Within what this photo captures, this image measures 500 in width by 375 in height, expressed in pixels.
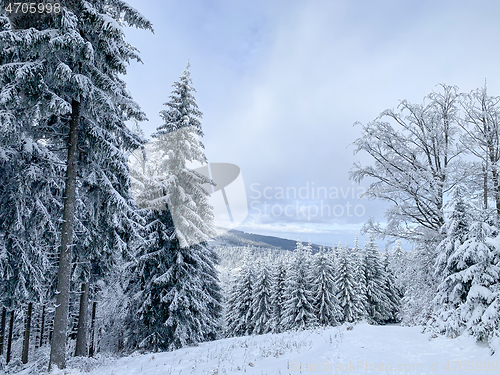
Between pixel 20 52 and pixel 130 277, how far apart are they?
11024 millimetres

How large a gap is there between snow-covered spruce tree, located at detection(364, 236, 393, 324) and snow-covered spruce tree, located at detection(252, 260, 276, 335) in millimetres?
13772

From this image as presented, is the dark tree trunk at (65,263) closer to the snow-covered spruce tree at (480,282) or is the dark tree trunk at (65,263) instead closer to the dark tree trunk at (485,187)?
the snow-covered spruce tree at (480,282)

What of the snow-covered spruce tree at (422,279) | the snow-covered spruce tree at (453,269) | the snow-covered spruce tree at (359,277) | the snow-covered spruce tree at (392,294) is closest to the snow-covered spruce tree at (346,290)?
the snow-covered spruce tree at (359,277)

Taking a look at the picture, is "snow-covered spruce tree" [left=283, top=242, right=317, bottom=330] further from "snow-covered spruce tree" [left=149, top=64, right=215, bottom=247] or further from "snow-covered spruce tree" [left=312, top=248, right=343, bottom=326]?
"snow-covered spruce tree" [left=149, top=64, right=215, bottom=247]

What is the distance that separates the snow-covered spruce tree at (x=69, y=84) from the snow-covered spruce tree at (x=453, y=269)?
10922mm

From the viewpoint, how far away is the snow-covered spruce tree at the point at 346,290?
30.5 m

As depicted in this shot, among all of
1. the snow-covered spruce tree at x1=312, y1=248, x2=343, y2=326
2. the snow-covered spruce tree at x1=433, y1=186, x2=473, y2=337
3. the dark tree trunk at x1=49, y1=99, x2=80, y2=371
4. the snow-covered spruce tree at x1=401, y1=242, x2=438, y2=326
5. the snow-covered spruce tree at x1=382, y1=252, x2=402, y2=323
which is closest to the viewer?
the dark tree trunk at x1=49, y1=99, x2=80, y2=371

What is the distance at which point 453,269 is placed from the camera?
315 inches

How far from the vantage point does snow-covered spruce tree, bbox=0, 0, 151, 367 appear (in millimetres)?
6480

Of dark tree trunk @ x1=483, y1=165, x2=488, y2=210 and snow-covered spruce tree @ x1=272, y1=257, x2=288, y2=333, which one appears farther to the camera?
snow-covered spruce tree @ x1=272, y1=257, x2=288, y2=333

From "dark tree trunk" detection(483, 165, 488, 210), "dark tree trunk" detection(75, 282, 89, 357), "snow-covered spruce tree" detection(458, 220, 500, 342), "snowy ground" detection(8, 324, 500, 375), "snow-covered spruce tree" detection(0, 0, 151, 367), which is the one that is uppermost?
"snow-covered spruce tree" detection(0, 0, 151, 367)

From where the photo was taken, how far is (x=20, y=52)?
22.3ft

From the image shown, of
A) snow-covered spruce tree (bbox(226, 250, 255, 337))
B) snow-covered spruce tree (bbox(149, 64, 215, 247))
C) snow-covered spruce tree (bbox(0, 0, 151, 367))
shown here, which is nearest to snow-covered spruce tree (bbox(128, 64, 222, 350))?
snow-covered spruce tree (bbox(149, 64, 215, 247))

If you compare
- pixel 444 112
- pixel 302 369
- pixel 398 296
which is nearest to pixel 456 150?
pixel 444 112
